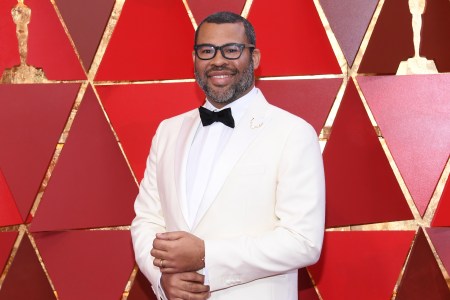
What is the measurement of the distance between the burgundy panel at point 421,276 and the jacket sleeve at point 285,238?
2.37 ft

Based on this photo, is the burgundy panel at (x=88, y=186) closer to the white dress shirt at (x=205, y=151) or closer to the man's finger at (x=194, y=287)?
the white dress shirt at (x=205, y=151)

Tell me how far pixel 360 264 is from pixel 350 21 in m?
0.98

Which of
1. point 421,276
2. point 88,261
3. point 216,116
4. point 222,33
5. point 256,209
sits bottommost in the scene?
point 421,276

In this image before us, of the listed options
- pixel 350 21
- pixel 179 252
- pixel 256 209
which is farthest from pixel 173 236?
pixel 350 21

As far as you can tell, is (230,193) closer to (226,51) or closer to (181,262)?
(181,262)

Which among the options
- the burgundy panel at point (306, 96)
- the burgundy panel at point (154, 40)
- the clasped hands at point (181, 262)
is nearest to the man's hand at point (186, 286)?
the clasped hands at point (181, 262)

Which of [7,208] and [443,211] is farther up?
[7,208]

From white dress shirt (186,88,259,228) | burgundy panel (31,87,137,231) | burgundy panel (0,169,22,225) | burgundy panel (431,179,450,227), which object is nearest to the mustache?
white dress shirt (186,88,259,228)

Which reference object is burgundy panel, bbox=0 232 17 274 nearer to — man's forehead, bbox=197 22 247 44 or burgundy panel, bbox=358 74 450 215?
man's forehead, bbox=197 22 247 44

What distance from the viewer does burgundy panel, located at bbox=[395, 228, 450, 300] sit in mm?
2248

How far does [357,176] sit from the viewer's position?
7.53 ft

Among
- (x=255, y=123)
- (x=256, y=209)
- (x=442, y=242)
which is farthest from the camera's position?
(x=442, y=242)

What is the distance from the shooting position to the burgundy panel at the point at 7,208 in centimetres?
247

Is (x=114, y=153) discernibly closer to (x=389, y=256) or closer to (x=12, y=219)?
(x=12, y=219)
